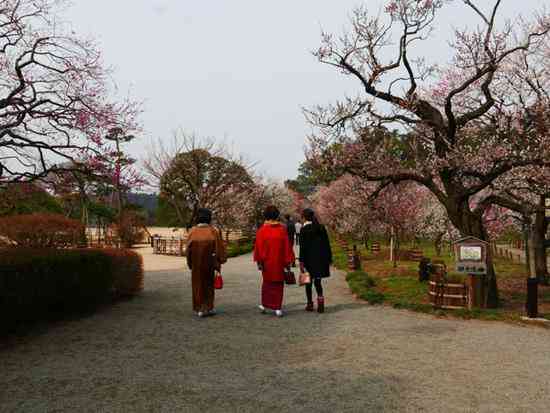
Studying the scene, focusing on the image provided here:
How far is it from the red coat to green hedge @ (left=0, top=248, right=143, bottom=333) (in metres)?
2.72

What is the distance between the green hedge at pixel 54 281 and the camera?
562 cm

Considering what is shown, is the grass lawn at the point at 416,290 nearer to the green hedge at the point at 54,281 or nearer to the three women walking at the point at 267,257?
the three women walking at the point at 267,257

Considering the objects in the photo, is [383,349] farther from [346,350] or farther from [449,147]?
[449,147]

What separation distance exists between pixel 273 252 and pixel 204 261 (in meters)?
1.11

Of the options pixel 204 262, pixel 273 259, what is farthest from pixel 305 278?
pixel 204 262

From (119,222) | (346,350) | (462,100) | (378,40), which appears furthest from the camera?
(119,222)

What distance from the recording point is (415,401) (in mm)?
3666

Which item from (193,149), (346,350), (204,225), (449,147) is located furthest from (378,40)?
(193,149)

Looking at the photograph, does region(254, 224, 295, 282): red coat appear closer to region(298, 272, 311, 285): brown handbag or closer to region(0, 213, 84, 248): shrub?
region(298, 272, 311, 285): brown handbag

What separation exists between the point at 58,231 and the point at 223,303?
13.0 ft

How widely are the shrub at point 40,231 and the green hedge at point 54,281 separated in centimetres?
184

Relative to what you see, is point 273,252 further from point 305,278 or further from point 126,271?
point 126,271

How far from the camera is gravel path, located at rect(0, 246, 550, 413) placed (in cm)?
363

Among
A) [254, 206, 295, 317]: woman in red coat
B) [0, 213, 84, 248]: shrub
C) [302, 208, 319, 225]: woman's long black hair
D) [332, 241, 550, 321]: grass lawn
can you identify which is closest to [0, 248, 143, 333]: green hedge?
[0, 213, 84, 248]: shrub
